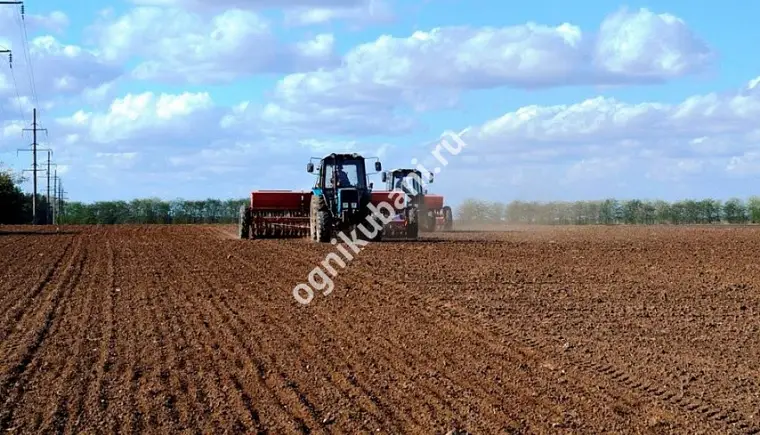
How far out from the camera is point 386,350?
35.7 ft

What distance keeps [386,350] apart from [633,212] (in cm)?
6643

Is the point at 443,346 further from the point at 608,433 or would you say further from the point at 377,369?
the point at 608,433

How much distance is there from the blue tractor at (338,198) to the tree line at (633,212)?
43.0 meters

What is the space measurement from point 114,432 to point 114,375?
2124 millimetres

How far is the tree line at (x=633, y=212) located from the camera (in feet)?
239

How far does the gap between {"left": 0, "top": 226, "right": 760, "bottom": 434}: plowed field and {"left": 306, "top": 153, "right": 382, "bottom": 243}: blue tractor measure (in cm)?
790

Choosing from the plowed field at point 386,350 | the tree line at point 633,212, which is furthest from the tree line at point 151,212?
the plowed field at point 386,350

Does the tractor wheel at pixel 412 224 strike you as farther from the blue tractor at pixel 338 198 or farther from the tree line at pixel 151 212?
the tree line at pixel 151 212

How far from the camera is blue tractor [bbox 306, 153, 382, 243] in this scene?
28562 millimetres

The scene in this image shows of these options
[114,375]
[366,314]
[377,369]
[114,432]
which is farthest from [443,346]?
[114,432]

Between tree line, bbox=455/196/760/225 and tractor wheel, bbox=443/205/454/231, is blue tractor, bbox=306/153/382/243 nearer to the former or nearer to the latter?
tractor wheel, bbox=443/205/454/231

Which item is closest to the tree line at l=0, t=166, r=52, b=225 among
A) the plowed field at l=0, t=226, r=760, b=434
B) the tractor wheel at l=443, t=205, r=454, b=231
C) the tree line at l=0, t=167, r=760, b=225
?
the tree line at l=0, t=167, r=760, b=225

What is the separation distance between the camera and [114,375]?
9750 millimetres

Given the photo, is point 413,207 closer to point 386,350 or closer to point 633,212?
point 386,350
